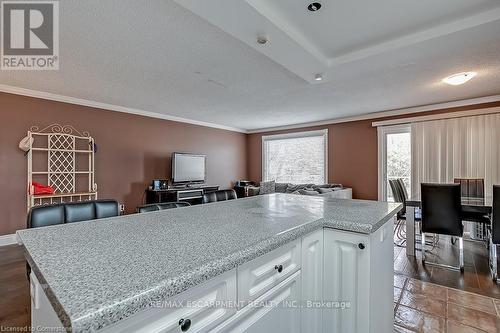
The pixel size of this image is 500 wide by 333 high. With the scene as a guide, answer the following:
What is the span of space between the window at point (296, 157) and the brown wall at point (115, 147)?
1144 mm

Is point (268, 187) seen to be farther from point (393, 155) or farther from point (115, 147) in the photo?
point (115, 147)

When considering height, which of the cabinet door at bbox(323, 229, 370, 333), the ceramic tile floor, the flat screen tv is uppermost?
the flat screen tv

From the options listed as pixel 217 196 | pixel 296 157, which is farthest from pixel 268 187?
pixel 217 196

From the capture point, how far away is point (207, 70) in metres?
3.04

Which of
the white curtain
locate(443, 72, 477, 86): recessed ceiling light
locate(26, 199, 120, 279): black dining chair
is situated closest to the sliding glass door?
the white curtain

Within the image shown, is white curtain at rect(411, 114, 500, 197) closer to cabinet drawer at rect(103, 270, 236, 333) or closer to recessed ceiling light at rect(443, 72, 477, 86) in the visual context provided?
recessed ceiling light at rect(443, 72, 477, 86)

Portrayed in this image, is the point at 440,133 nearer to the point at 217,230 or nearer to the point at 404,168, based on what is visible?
the point at 404,168

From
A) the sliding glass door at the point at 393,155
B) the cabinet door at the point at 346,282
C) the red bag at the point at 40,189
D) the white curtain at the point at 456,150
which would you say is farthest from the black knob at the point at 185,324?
the sliding glass door at the point at 393,155

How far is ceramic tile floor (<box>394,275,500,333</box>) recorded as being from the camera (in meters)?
1.84

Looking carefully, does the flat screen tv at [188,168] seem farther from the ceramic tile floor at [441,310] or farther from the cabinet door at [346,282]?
the cabinet door at [346,282]

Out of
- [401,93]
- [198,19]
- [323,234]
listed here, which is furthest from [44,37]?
[401,93]

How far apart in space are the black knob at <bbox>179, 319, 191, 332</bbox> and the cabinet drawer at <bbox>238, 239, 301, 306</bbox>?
21cm

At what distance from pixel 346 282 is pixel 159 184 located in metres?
4.59

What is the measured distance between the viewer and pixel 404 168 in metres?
5.04
